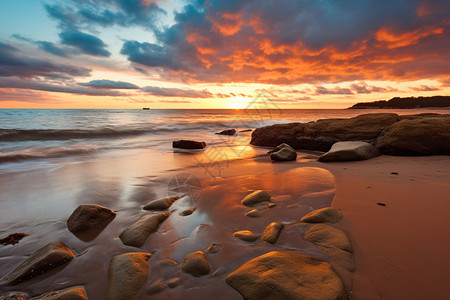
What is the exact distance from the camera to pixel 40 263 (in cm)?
158

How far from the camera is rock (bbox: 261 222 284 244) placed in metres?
1.76

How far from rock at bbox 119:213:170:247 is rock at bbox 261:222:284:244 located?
1.13 m

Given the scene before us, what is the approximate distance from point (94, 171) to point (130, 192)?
215 centimetres

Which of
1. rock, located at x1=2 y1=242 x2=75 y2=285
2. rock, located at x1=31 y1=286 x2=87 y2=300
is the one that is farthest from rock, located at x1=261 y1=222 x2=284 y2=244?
rock, located at x1=2 y1=242 x2=75 y2=285

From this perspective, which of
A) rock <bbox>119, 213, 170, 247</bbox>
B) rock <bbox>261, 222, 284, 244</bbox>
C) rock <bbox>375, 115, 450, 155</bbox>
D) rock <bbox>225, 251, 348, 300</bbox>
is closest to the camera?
rock <bbox>225, 251, 348, 300</bbox>

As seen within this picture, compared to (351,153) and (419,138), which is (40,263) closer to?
(351,153)

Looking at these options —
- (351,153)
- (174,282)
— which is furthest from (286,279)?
(351,153)

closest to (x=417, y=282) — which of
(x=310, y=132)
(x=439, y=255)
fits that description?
(x=439, y=255)

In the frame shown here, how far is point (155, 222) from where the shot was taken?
2.18 metres

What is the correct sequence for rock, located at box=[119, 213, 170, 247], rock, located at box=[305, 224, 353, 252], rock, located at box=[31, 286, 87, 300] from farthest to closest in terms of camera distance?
rock, located at box=[119, 213, 170, 247] → rock, located at box=[305, 224, 353, 252] → rock, located at box=[31, 286, 87, 300]

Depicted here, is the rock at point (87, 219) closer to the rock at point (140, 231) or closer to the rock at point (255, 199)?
the rock at point (140, 231)

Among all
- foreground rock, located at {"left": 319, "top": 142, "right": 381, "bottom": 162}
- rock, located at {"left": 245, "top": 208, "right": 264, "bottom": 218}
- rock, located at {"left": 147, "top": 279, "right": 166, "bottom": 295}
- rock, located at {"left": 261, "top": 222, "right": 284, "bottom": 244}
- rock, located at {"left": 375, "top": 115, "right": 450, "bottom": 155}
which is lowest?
rock, located at {"left": 147, "top": 279, "right": 166, "bottom": 295}

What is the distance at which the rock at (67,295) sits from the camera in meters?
1.28

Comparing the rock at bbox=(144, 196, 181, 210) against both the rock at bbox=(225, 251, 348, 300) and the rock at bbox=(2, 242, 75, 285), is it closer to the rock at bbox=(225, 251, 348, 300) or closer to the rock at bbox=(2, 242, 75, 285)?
the rock at bbox=(2, 242, 75, 285)
